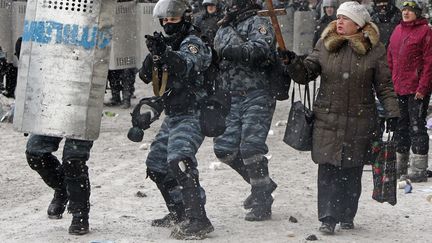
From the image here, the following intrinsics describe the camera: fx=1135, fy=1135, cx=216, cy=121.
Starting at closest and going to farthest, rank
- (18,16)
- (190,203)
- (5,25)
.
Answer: (190,203) < (18,16) < (5,25)

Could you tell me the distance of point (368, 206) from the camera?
31.6ft

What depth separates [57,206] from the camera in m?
8.78

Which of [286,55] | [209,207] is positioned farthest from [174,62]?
[209,207]

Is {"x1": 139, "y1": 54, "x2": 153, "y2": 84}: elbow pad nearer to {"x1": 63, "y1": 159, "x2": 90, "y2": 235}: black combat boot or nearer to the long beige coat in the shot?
{"x1": 63, "y1": 159, "x2": 90, "y2": 235}: black combat boot

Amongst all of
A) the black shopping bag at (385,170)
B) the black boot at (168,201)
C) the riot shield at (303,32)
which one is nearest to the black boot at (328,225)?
the black shopping bag at (385,170)

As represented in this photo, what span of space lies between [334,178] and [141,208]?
183 centimetres

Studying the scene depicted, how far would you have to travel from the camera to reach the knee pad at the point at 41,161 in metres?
8.30

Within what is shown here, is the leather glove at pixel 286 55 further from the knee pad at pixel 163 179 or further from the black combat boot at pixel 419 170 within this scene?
the black combat boot at pixel 419 170

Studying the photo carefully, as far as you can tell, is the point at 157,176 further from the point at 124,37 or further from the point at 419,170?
the point at 124,37

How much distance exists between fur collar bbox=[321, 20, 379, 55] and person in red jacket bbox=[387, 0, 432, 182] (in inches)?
Result: 96.9

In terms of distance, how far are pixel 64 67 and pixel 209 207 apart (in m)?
2.33

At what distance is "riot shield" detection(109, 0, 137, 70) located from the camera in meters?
16.7

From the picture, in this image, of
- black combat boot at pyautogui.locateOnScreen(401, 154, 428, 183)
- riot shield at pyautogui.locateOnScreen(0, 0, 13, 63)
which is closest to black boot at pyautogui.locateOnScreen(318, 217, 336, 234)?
A: black combat boot at pyautogui.locateOnScreen(401, 154, 428, 183)

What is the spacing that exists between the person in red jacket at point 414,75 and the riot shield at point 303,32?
987cm
